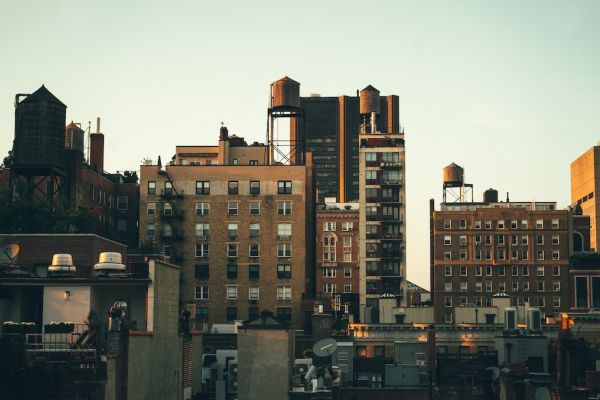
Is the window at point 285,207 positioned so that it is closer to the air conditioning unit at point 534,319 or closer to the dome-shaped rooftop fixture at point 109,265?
the air conditioning unit at point 534,319

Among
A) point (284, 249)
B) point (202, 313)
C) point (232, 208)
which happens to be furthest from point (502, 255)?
point (202, 313)

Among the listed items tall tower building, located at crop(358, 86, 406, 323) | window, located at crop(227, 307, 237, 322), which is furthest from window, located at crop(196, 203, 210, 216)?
tall tower building, located at crop(358, 86, 406, 323)

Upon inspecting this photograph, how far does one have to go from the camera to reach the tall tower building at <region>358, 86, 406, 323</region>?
162m

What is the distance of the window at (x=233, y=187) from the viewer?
144500mm

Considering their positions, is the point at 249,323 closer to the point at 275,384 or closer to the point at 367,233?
the point at 275,384

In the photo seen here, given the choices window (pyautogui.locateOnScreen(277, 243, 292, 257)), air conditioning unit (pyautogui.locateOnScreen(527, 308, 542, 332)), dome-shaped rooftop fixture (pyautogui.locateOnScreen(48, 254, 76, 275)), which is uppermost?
window (pyautogui.locateOnScreen(277, 243, 292, 257))

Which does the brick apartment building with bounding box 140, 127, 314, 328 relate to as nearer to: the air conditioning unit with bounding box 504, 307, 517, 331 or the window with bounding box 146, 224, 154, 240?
the window with bounding box 146, 224, 154, 240

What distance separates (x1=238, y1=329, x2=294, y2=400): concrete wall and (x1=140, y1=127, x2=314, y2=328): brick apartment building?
81261 mm

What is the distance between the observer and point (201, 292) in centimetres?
14288

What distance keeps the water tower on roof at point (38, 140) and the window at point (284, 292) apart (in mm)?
34581

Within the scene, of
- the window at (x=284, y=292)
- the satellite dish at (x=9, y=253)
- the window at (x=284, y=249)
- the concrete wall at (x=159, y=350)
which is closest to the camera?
the concrete wall at (x=159, y=350)

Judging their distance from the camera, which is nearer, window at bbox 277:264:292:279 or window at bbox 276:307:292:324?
window at bbox 276:307:292:324

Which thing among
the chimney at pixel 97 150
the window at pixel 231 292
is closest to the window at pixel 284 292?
the window at pixel 231 292

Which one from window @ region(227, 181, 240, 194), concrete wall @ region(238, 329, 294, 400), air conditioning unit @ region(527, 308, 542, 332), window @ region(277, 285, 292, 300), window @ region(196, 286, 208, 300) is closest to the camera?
concrete wall @ region(238, 329, 294, 400)
